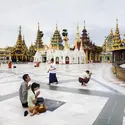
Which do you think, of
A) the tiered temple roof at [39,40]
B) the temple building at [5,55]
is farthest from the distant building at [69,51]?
the temple building at [5,55]

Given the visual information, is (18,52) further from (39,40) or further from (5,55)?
(39,40)

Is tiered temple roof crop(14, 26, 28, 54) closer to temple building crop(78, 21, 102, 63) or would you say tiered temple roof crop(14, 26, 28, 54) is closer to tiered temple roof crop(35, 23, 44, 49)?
tiered temple roof crop(35, 23, 44, 49)

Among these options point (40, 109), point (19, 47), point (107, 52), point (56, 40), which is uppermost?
point (56, 40)

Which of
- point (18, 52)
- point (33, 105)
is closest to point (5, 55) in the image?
point (18, 52)

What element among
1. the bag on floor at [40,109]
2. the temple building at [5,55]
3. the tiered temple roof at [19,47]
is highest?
the tiered temple roof at [19,47]

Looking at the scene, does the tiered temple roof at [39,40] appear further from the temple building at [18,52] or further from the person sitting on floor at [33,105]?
the person sitting on floor at [33,105]

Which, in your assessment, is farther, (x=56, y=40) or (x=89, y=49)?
(x=56, y=40)

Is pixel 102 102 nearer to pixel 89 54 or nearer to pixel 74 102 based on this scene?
pixel 74 102

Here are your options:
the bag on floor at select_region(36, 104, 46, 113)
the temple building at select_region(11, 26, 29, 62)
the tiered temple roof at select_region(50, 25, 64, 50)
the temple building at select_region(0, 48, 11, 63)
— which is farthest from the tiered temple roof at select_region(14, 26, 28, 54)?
the bag on floor at select_region(36, 104, 46, 113)

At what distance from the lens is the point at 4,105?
186 inches

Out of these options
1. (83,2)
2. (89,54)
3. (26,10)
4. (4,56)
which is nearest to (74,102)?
(83,2)

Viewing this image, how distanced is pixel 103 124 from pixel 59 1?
21545 mm

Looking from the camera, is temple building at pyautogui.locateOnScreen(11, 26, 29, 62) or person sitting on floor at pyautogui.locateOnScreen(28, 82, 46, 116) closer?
person sitting on floor at pyautogui.locateOnScreen(28, 82, 46, 116)

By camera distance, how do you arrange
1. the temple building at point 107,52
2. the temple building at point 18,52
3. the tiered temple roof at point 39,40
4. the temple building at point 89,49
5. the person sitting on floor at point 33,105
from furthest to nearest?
the temple building at point 107,52 → the tiered temple roof at point 39,40 → the temple building at point 18,52 → the temple building at point 89,49 → the person sitting on floor at point 33,105
